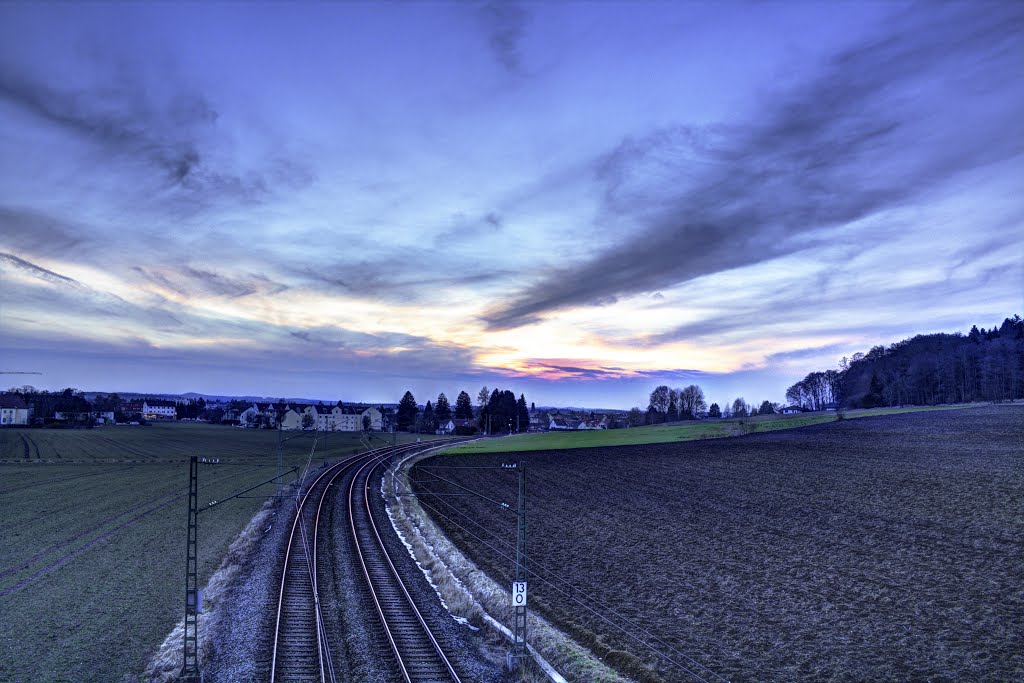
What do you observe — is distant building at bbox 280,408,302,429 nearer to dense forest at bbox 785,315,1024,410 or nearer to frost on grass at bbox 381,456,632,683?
frost on grass at bbox 381,456,632,683

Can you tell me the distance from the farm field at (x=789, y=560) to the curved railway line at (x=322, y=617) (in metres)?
5.54

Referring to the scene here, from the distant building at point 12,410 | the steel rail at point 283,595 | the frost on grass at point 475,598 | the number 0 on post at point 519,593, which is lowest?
the frost on grass at point 475,598

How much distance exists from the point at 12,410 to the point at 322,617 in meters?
197

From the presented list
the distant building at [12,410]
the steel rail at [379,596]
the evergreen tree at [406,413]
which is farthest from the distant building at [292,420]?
the steel rail at [379,596]

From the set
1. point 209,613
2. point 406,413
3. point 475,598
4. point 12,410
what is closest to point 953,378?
point 406,413

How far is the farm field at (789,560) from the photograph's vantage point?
766 inches

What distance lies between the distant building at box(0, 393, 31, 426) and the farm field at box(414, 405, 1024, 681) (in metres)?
174

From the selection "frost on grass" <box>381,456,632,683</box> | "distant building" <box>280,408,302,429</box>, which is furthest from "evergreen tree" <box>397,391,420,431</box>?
"frost on grass" <box>381,456,632,683</box>

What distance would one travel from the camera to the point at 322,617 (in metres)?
25.1

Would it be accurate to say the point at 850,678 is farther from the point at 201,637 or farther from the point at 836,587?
the point at 201,637

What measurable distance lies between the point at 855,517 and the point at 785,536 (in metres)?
5.10

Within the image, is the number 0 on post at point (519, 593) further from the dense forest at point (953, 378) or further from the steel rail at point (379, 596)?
the dense forest at point (953, 378)

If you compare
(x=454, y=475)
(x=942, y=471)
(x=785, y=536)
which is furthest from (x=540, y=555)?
(x=454, y=475)

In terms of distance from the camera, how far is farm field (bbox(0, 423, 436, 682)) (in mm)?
21359
